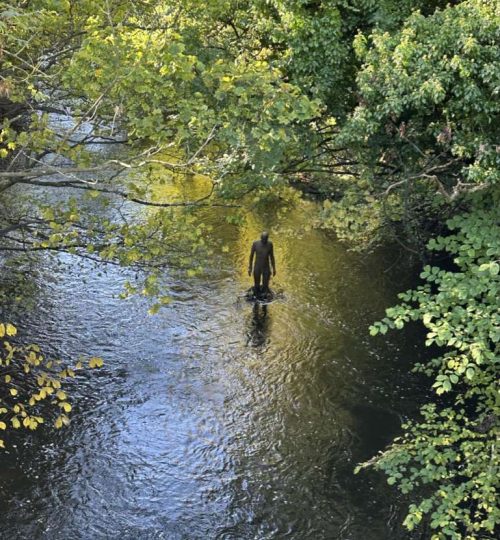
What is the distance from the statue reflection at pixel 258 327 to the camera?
13391 mm

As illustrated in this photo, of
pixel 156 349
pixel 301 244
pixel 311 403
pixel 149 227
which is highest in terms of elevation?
pixel 301 244

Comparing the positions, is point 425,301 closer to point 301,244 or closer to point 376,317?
point 376,317

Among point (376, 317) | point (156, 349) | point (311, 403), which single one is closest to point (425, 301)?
point (311, 403)

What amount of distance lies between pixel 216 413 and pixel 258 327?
340cm

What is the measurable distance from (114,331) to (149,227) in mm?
4456

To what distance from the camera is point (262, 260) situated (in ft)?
47.0

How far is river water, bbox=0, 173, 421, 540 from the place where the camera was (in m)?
8.67

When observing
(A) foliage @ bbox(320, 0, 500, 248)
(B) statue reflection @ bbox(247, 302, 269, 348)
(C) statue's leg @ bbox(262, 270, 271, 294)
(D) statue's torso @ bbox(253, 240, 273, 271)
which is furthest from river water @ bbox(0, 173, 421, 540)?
(A) foliage @ bbox(320, 0, 500, 248)

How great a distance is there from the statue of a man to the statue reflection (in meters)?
0.53

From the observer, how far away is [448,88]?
25.1 ft

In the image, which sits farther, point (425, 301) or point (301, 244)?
point (301, 244)

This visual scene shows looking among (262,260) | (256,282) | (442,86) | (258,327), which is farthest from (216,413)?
(442,86)

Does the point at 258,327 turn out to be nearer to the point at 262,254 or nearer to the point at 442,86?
the point at 262,254

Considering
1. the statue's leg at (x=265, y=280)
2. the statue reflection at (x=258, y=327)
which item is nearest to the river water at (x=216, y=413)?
the statue reflection at (x=258, y=327)
